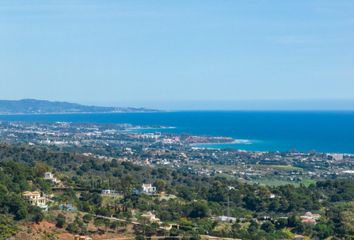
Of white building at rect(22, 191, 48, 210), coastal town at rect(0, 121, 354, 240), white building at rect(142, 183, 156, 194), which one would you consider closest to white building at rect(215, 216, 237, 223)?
coastal town at rect(0, 121, 354, 240)

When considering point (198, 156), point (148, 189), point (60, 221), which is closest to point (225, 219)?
point (60, 221)

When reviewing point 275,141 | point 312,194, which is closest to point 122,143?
point 275,141

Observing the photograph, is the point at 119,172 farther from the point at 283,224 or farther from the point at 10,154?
the point at 283,224

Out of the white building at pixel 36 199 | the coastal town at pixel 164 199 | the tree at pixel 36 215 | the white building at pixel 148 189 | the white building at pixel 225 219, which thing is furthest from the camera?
the white building at pixel 148 189

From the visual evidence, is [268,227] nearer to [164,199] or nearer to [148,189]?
[164,199]

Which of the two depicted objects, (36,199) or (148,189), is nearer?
(36,199)

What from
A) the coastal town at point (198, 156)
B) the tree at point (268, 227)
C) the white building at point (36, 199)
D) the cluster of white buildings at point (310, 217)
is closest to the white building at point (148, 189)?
the white building at point (36, 199)

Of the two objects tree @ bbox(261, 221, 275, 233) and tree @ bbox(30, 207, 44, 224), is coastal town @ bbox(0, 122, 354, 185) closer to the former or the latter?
tree @ bbox(261, 221, 275, 233)

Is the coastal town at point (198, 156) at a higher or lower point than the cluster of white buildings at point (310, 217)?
lower

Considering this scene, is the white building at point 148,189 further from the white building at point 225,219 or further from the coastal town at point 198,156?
the coastal town at point 198,156

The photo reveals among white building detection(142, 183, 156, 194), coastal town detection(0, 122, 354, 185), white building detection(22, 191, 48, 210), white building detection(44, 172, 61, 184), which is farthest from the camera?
coastal town detection(0, 122, 354, 185)

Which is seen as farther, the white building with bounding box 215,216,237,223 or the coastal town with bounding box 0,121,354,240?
the white building with bounding box 215,216,237,223

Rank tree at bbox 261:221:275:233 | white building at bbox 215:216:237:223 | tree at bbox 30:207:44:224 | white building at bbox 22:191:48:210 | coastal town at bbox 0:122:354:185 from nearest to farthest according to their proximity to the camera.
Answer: tree at bbox 30:207:44:224 → white building at bbox 22:191:48:210 → tree at bbox 261:221:275:233 → white building at bbox 215:216:237:223 → coastal town at bbox 0:122:354:185

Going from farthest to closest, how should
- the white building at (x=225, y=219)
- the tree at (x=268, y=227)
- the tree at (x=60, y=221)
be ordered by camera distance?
the white building at (x=225, y=219)
the tree at (x=268, y=227)
the tree at (x=60, y=221)
